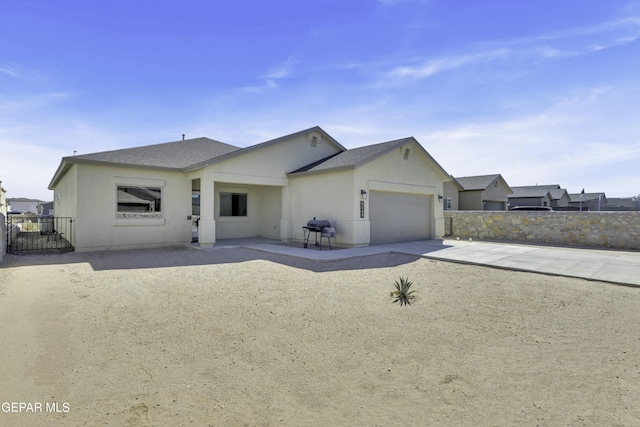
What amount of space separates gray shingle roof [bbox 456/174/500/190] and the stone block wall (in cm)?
1156

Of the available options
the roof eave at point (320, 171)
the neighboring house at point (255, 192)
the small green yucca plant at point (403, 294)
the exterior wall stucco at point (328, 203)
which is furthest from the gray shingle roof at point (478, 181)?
the small green yucca plant at point (403, 294)

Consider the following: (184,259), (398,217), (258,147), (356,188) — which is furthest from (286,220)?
(184,259)

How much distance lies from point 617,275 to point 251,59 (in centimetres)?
1256

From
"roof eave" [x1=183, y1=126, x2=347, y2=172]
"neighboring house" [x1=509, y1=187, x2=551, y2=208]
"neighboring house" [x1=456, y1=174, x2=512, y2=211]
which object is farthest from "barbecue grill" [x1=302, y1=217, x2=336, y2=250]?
"neighboring house" [x1=509, y1=187, x2=551, y2=208]

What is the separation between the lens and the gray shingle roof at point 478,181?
28125 millimetres

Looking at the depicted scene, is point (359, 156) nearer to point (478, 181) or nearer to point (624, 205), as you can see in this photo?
point (478, 181)

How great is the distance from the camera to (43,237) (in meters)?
17.0

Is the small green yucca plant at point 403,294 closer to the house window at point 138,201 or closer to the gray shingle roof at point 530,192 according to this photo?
the house window at point 138,201

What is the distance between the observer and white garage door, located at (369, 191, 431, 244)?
44.6 ft

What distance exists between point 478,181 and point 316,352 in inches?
1164

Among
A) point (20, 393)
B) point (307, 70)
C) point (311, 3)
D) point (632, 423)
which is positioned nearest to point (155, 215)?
point (307, 70)

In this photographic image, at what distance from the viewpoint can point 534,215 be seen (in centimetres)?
1557

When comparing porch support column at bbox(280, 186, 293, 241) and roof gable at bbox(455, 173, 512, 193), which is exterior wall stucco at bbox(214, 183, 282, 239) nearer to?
porch support column at bbox(280, 186, 293, 241)

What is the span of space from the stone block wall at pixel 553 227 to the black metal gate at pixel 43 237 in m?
18.5
